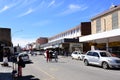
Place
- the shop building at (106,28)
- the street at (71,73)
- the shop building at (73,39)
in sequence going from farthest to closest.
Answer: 1. the shop building at (73,39)
2. the shop building at (106,28)
3. the street at (71,73)

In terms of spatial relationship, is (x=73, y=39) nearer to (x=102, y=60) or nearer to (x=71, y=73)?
(x=102, y=60)

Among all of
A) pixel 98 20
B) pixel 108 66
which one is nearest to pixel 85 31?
pixel 98 20

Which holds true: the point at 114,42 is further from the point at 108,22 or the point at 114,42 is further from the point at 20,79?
the point at 20,79

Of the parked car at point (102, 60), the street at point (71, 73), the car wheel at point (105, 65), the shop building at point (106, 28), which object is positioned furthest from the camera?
the shop building at point (106, 28)

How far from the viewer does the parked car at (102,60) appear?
85.4ft

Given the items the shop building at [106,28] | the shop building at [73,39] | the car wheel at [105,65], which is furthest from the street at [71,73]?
the shop building at [73,39]

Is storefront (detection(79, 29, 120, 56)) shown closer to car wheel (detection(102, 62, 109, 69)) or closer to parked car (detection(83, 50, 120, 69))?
parked car (detection(83, 50, 120, 69))

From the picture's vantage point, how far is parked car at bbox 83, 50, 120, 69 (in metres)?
26.0

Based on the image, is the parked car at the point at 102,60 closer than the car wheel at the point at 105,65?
Yes

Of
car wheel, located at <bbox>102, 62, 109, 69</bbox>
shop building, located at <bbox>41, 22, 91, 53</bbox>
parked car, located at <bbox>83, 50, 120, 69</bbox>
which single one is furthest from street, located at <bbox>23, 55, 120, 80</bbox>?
shop building, located at <bbox>41, 22, 91, 53</bbox>

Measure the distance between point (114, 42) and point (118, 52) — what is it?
2256mm

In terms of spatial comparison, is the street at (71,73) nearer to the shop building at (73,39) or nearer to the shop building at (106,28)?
the shop building at (106,28)

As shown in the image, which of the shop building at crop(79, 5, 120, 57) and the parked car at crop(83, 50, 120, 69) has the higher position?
the shop building at crop(79, 5, 120, 57)

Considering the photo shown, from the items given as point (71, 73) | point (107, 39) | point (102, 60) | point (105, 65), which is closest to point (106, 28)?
point (107, 39)
